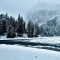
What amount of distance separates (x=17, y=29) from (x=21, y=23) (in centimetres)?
878

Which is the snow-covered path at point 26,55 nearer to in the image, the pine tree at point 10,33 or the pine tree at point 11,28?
the pine tree at point 10,33

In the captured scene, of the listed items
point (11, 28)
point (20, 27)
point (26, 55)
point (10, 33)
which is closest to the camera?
point (26, 55)

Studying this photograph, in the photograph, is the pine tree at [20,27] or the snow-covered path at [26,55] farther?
the pine tree at [20,27]

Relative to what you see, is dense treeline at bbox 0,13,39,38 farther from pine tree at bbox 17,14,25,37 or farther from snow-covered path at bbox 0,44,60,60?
snow-covered path at bbox 0,44,60,60

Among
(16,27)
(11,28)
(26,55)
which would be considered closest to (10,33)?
(11,28)

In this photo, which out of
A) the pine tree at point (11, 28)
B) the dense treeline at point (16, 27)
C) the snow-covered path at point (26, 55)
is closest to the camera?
the snow-covered path at point (26, 55)

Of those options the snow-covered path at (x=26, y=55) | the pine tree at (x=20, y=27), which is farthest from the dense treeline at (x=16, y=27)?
the snow-covered path at (x=26, y=55)

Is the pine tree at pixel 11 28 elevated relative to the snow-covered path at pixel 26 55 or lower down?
elevated

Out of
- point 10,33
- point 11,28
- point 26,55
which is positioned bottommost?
point 26,55

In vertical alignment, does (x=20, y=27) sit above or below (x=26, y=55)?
above

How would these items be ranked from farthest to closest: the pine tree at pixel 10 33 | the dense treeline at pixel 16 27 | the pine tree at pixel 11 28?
1. the dense treeline at pixel 16 27
2. the pine tree at pixel 11 28
3. the pine tree at pixel 10 33

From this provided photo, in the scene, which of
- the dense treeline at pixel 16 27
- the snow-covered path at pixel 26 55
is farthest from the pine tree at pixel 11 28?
the snow-covered path at pixel 26 55

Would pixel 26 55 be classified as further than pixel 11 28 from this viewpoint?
No

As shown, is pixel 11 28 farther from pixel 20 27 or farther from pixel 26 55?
pixel 26 55
